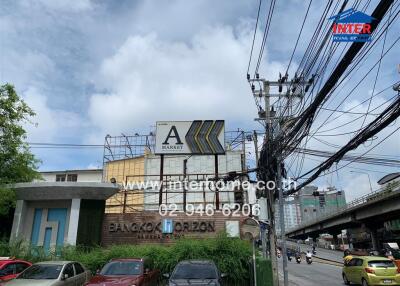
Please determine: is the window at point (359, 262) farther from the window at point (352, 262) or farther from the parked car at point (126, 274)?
the parked car at point (126, 274)

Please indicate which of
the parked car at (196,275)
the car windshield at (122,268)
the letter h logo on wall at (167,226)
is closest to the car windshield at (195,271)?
the parked car at (196,275)

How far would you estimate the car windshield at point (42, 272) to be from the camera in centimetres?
1242

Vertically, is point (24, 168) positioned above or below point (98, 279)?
above

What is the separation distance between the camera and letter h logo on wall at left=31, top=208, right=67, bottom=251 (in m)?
20.9

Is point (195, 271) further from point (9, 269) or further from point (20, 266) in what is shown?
point (20, 266)

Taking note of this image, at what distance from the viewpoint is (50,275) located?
41.1ft

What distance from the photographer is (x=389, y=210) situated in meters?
45.0

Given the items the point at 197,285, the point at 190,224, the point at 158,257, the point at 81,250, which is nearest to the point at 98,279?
the point at 197,285

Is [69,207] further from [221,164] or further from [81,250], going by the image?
[221,164]

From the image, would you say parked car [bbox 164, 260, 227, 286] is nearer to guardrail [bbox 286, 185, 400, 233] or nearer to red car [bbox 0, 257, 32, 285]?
red car [bbox 0, 257, 32, 285]

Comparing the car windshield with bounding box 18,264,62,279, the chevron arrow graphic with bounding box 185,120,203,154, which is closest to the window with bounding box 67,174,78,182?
the chevron arrow graphic with bounding box 185,120,203,154

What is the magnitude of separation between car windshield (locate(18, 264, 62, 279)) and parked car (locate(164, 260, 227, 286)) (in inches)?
144

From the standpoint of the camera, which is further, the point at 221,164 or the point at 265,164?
the point at 221,164

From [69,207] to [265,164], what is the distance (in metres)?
11.2
